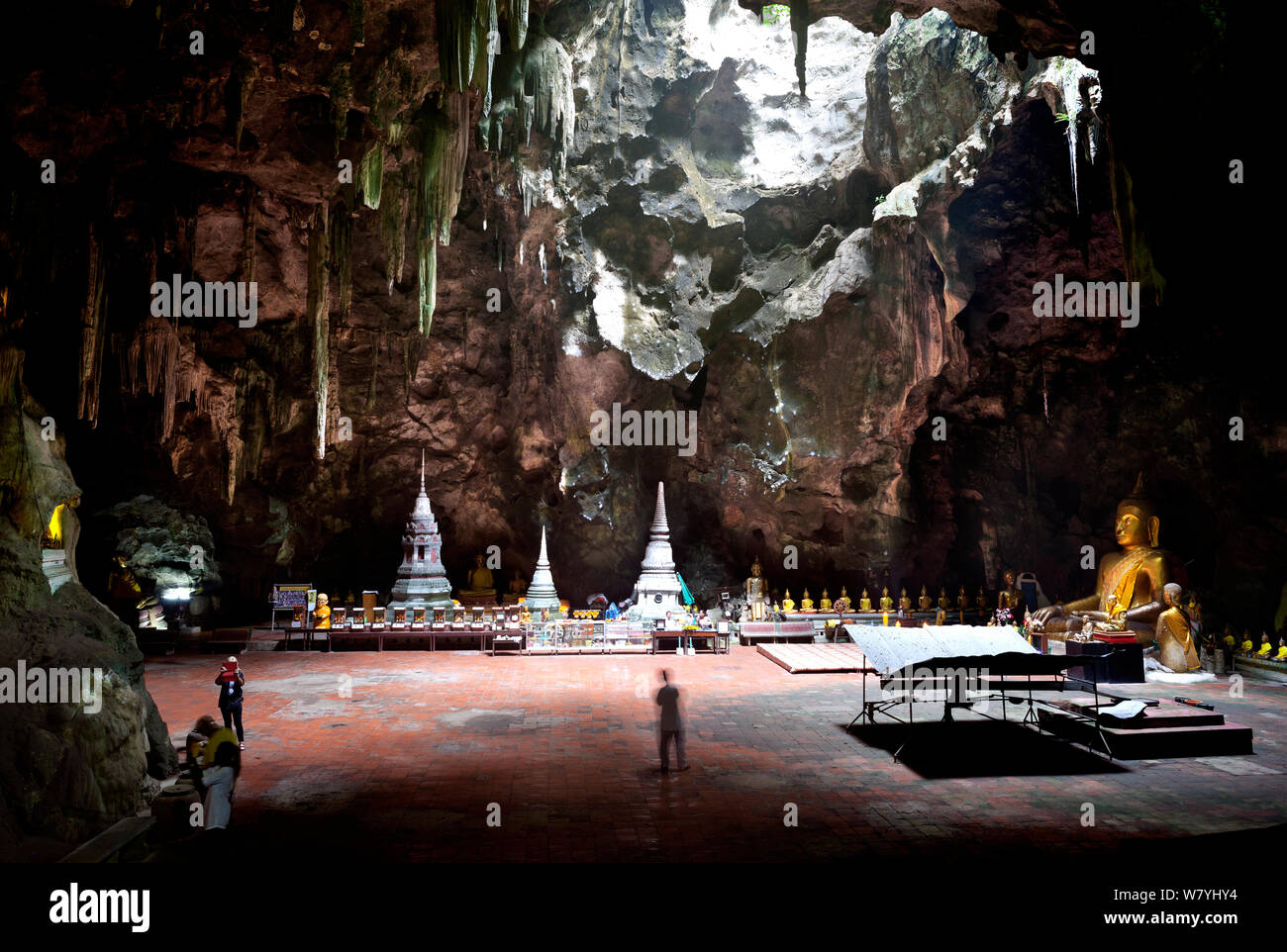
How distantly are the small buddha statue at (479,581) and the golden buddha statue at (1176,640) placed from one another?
1617 cm

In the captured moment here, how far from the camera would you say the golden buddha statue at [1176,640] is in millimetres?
15461

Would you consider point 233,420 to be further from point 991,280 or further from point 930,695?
point 991,280

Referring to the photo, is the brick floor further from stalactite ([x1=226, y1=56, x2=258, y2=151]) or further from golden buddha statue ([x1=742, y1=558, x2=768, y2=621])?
stalactite ([x1=226, y1=56, x2=258, y2=151])

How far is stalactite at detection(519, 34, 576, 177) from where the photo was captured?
14703mm

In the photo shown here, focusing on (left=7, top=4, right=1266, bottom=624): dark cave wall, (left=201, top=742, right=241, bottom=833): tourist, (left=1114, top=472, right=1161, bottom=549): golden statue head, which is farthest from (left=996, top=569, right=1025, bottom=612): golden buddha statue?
(left=201, top=742, right=241, bottom=833): tourist

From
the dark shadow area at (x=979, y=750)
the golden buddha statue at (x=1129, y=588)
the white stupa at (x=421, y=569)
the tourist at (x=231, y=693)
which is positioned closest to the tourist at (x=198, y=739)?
the tourist at (x=231, y=693)

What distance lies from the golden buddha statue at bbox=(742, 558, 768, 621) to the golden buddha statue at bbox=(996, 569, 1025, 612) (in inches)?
229

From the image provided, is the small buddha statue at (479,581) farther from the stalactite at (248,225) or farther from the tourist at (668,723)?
the tourist at (668,723)

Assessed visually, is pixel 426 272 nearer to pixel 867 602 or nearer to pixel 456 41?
pixel 456 41

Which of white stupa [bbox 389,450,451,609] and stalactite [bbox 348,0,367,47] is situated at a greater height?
stalactite [bbox 348,0,367,47]

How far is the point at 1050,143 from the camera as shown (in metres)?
17.5

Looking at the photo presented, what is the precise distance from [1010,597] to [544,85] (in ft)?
51.6
